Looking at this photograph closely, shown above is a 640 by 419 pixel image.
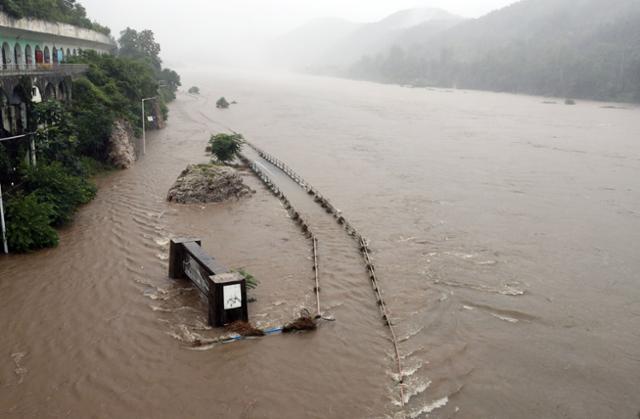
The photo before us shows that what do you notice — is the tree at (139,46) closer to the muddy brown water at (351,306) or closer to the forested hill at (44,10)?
the forested hill at (44,10)

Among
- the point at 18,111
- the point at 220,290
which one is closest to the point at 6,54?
the point at 18,111

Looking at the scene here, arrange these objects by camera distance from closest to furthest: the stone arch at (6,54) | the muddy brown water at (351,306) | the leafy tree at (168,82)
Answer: the muddy brown water at (351,306) < the stone arch at (6,54) < the leafy tree at (168,82)

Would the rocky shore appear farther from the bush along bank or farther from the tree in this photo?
the tree

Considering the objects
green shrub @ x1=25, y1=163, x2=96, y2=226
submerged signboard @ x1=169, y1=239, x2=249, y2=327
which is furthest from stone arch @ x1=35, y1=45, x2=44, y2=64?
submerged signboard @ x1=169, y1=239, x2=249, y2=327

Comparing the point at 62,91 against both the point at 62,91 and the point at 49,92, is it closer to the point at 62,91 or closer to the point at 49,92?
the point at 62,91

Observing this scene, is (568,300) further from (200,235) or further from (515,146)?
(515,146)

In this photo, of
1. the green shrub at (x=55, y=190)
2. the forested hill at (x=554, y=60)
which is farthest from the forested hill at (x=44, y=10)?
the forested hill at (x=554, y=60)
